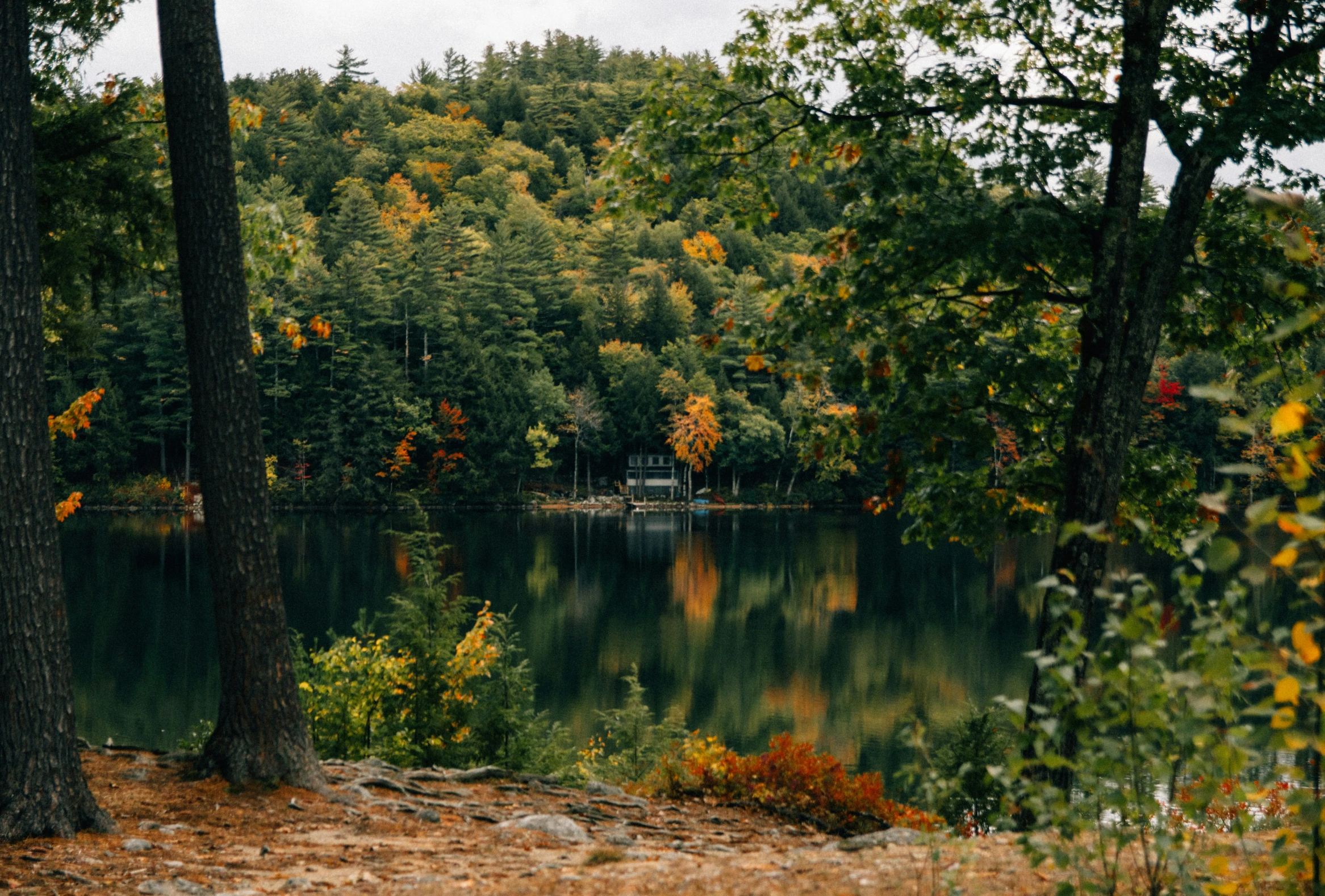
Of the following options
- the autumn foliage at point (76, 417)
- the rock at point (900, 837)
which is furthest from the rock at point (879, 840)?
the autumn foliage at point (76, 417)

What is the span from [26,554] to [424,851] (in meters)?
2.10

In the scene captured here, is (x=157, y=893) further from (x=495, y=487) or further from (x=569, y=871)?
(x=495, y=487)

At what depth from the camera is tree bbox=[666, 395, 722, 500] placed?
179 ft

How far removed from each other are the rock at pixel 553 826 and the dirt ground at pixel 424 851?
2.7 inches

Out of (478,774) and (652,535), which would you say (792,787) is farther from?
(652,535)

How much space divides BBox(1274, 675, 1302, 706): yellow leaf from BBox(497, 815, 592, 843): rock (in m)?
3.94

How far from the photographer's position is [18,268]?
431 centimetres

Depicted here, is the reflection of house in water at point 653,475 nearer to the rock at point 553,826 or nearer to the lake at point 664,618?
the lake at point 664,618

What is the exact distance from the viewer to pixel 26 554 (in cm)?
419

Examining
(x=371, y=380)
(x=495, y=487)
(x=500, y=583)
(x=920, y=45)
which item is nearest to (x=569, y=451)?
(x=495, y=487)

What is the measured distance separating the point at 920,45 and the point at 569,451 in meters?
52.7

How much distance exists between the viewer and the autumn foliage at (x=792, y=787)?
662 cm

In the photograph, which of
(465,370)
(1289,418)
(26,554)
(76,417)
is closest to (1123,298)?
(1289,418)

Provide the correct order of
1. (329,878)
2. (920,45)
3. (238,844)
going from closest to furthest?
(329,878), (238,844), (920,45)
